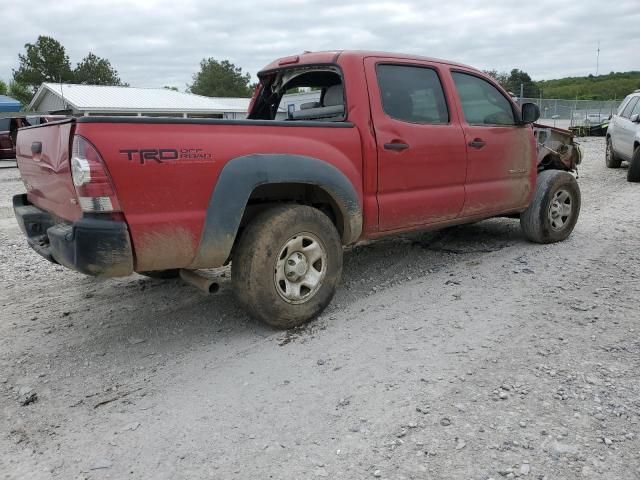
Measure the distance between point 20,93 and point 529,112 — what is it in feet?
179

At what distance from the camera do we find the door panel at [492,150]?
496 cm

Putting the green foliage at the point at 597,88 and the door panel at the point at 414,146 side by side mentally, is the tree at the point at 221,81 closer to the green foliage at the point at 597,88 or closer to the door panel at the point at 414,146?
the green foliage at the point at 597,88

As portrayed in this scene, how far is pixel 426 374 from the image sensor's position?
10.2 feet

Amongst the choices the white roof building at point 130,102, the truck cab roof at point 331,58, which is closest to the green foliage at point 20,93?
the white roof building at point 130,102

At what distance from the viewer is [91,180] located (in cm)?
290

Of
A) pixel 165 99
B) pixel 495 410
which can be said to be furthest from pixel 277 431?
pixel 165 99

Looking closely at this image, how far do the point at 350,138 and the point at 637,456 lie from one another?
2616 millimetres

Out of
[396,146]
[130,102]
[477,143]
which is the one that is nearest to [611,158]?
[477,143]

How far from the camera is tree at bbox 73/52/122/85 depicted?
55566 mm

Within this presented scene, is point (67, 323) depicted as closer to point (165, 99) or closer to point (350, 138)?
point (350, 138)

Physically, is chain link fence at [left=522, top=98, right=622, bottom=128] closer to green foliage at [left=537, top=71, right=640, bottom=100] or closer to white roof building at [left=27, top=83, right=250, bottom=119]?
white roof building at [left=27, top=83, right=250, bottom=119]

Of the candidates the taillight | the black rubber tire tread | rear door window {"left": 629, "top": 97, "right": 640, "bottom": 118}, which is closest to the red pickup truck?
the taillight

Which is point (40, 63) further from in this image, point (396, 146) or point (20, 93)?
point (396, 146)

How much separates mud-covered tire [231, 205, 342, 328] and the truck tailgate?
42.0 inches
